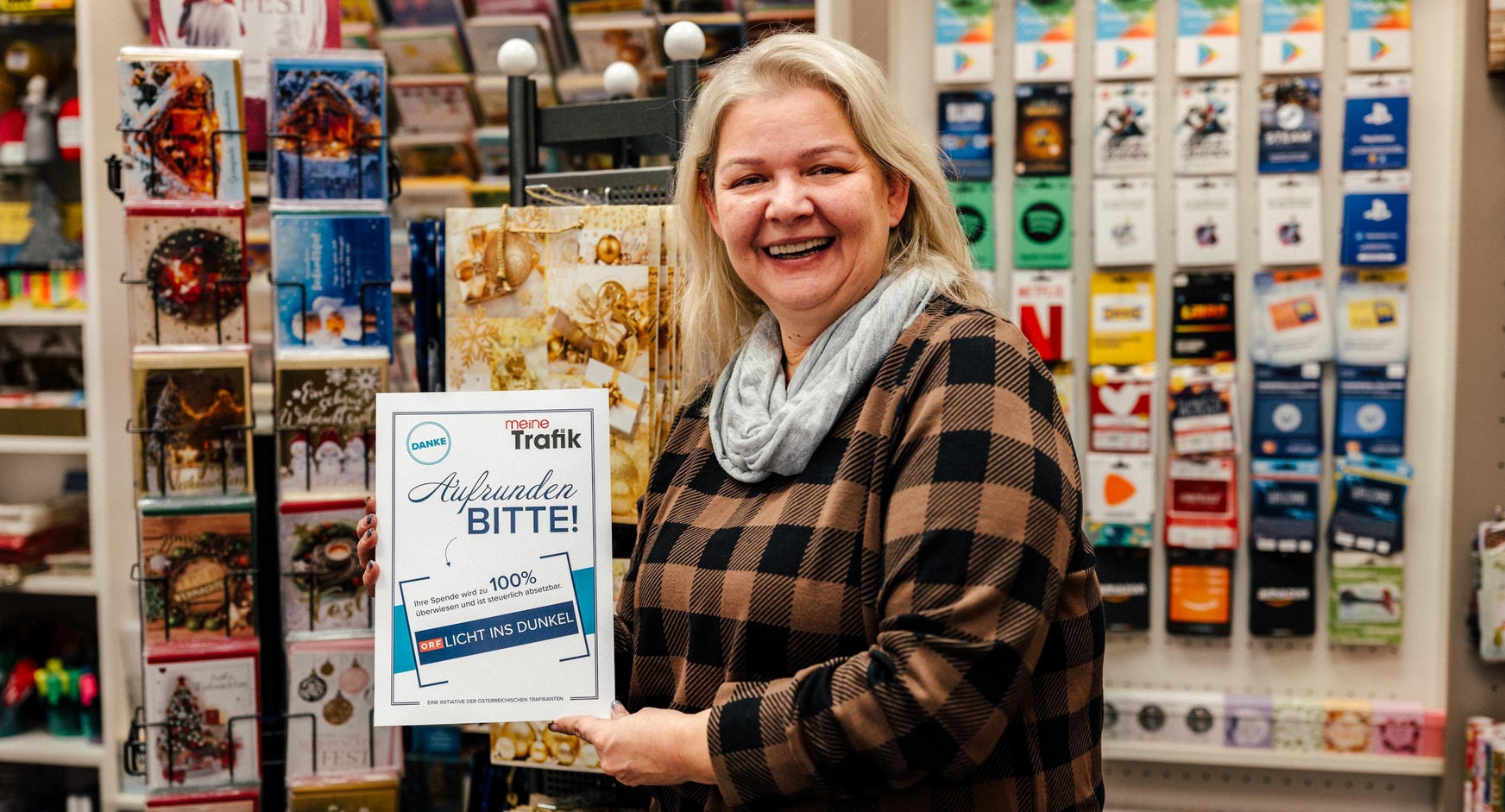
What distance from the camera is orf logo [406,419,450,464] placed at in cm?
137

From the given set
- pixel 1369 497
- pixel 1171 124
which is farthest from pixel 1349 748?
pixel 1171 124

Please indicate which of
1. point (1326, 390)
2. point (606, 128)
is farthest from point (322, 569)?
point (1326, 390)

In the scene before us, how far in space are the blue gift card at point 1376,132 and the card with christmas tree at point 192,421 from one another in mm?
2799

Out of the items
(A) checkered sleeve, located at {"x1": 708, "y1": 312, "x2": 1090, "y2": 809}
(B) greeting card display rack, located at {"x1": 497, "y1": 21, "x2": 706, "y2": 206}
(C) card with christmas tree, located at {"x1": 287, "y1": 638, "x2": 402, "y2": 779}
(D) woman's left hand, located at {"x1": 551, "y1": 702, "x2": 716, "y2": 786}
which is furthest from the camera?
(C) card with christmas tree, located at {"x1": 287, "y1": 638, "x2": 402, "y2": 779}

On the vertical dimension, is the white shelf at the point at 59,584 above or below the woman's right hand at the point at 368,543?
below

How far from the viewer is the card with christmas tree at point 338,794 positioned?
7.22 feet

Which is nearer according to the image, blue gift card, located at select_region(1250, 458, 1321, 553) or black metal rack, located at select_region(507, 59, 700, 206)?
black metal rack, located at select_region(507, 59, 700, 206)

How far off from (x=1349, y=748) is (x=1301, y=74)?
72.5 inches

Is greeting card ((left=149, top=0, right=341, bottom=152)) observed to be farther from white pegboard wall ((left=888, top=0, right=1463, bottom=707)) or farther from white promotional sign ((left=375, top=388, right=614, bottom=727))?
white pegboard wall ((left=888, top=0, right=1463, bottom=707))

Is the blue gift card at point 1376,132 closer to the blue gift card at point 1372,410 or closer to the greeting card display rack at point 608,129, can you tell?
the blue gift card at point 1372,410

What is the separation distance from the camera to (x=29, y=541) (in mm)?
3275

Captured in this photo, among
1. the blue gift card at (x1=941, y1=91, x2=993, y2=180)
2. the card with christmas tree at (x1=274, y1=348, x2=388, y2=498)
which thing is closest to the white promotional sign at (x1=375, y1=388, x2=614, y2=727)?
the card with christmas tree at (x1=274, y1=348, x2=388, y2=498)

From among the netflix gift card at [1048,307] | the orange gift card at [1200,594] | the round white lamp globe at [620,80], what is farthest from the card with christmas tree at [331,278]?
the orange gift card at [1200,594]

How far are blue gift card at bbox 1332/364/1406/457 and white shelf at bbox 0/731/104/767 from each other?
3.74m
